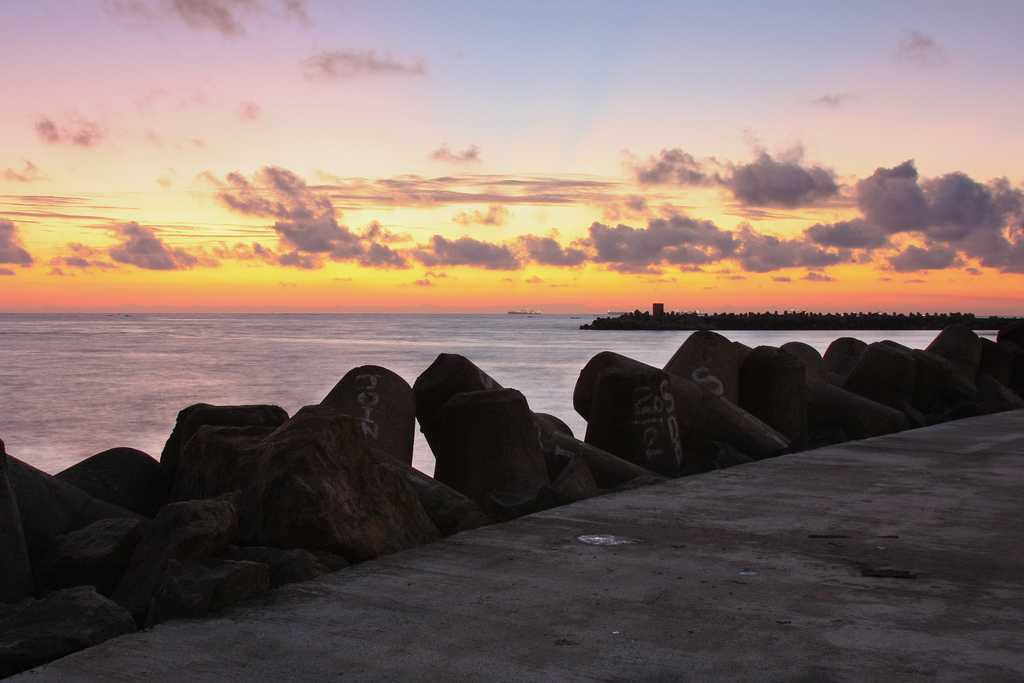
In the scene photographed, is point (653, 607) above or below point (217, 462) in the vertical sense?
below

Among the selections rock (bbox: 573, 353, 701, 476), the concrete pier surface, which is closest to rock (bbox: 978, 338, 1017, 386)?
rock (bbox: 573, 353, 701, 476)

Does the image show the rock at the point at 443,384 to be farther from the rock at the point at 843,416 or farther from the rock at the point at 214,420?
the rock at the point at 843,416

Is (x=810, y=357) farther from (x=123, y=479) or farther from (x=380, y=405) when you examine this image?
(x=123, y=479)

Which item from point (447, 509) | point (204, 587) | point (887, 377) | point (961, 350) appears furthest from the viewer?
point (961, 350)

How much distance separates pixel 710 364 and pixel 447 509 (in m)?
5.15

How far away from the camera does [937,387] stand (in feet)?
40.5

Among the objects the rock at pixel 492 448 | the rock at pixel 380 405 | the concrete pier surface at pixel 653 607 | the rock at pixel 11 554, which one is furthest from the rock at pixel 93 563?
the rock at pixel 380 405

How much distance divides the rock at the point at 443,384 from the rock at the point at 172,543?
3.50 m

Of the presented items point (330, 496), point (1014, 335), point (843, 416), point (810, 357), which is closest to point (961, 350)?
point (1014, 335)

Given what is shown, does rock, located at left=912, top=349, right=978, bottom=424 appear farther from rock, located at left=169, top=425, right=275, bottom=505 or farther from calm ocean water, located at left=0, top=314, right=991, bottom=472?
rock, located at left=169, top=425, right=275, bottom=505

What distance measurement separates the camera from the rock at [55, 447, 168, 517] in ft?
18.6

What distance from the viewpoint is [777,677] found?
280 centimetres

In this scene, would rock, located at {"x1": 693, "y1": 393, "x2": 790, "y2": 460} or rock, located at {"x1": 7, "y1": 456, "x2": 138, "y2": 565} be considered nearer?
rock, located at {"x1": 7, "y1": 456, "x2": 138, "y2": 565}

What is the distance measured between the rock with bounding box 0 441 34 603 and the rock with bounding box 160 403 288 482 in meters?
1.83
